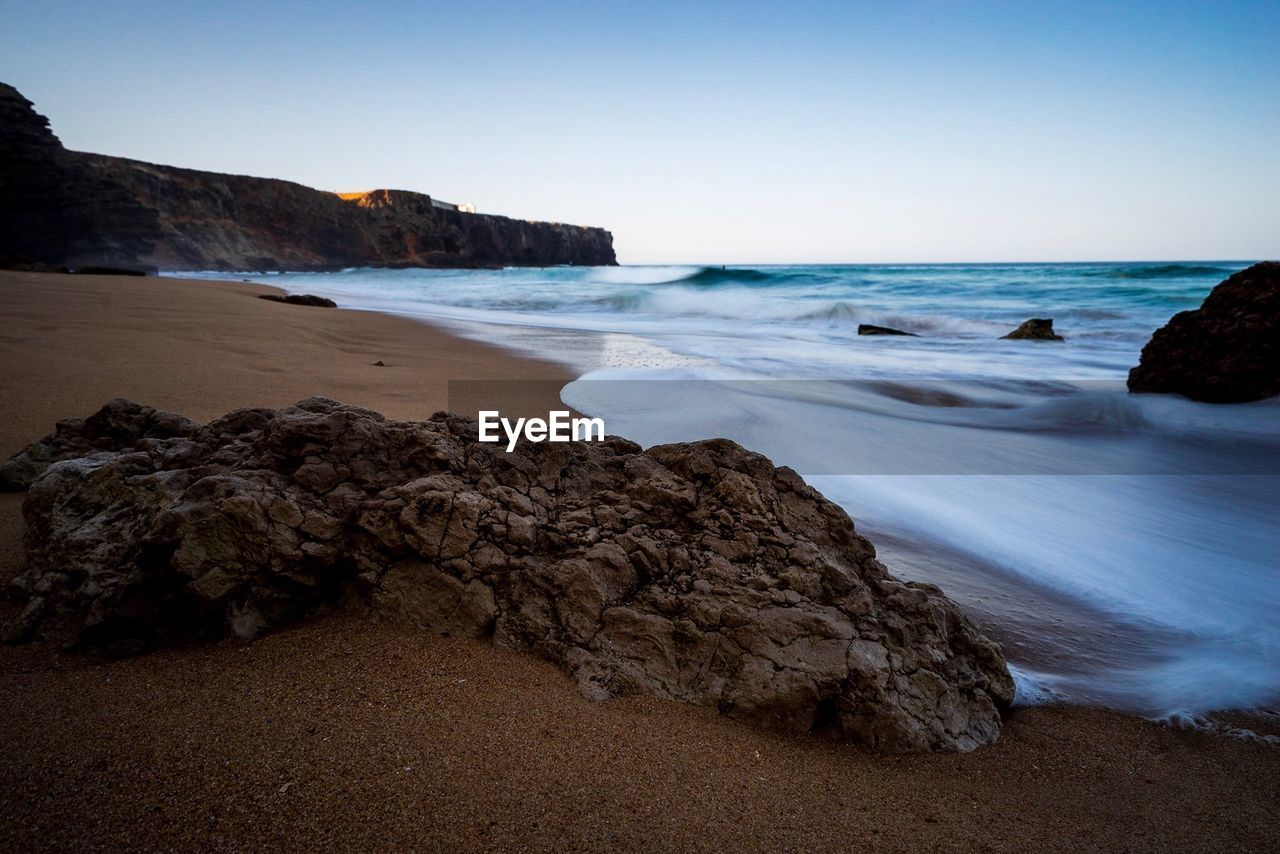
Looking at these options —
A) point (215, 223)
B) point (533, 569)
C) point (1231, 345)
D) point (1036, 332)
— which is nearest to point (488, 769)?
point (533, 569)

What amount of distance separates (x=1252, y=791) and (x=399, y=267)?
73981 millimetres

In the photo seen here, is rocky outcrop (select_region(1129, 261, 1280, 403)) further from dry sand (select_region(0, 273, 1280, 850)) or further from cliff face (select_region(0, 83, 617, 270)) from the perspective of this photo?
cliff face (select_region(0, 83, 617, 270))

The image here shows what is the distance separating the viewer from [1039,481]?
13.2 feet

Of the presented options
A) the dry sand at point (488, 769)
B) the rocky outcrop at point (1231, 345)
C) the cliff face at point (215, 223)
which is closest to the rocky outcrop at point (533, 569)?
the dry sand at point (488, 769)

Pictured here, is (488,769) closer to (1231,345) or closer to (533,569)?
(533,569)

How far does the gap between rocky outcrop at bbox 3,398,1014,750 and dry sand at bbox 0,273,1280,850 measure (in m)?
0.07

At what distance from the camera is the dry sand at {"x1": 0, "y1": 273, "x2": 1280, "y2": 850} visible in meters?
1.08

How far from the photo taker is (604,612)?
1515 mm

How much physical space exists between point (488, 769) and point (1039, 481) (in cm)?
387

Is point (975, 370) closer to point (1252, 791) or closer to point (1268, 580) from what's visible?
point (1268, 580)

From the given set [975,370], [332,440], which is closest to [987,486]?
[332,440]

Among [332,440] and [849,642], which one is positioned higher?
[332,440]

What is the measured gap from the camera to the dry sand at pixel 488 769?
1082mm

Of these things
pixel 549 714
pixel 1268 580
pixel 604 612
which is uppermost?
pixel 604 612
